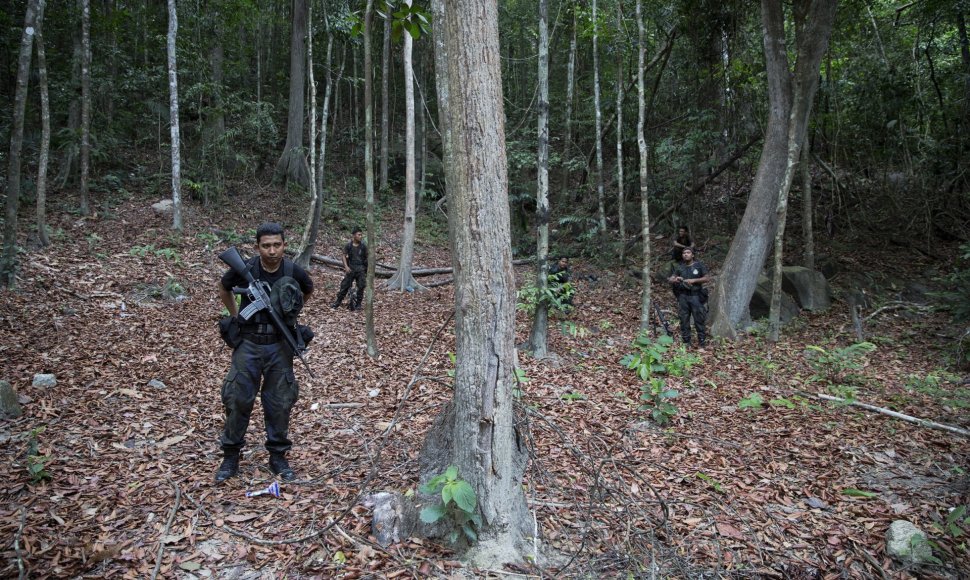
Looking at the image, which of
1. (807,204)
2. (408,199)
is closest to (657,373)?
(408,199)

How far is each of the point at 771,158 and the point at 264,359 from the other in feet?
31.5

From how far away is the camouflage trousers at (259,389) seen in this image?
385 centimetres

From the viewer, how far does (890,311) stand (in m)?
10.8

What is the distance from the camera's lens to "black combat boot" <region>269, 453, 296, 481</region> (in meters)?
4.02

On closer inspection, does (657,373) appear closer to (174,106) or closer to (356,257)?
(356,257)

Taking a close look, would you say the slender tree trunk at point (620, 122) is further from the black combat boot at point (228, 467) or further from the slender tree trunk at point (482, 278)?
the black combat boot at point (228, 467)

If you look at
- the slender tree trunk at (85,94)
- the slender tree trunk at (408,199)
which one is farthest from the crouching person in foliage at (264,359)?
the slender tree trunk at (85,94)

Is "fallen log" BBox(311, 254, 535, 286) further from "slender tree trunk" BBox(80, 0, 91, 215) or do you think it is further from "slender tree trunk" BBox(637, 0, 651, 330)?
"slender tree trunk" BBox(637, 0, 651, 330)

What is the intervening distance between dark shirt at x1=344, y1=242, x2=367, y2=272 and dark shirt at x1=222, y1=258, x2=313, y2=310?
6.37 meters

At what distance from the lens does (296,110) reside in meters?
16.6

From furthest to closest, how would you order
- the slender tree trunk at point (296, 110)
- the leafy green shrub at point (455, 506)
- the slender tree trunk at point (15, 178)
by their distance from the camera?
the slender tree trunk at point (296, 110) < the slender tree trunk at point (15, 178) < the leafy green shrub at point (455, 506)

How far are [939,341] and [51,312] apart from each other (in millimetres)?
14381

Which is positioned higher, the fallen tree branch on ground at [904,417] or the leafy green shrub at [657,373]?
the leafy green shrub at [657,373]

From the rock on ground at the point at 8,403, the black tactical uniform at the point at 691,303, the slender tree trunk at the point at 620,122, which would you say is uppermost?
the slender tree trunk at the point at 620,122
